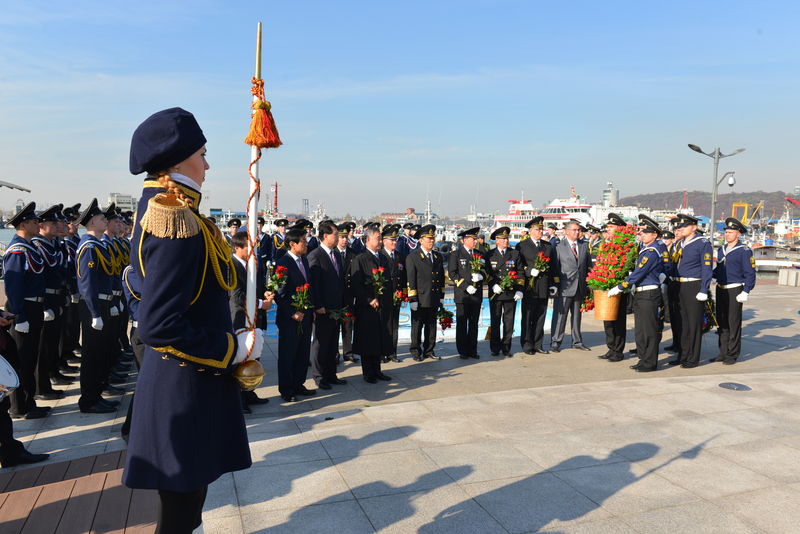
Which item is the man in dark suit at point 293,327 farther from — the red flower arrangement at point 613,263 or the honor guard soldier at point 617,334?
the honor guard soldier at point 617,334

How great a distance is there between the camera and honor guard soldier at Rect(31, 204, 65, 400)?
6.52 metres

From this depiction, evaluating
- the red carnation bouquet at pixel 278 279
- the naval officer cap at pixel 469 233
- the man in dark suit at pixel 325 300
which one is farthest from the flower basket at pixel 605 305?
the red carnation bouquet at pixel 278 279

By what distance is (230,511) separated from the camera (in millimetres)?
3689

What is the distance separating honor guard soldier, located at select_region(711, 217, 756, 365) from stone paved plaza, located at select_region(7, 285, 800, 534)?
1066mm

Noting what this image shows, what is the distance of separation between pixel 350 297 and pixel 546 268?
10.8 feet

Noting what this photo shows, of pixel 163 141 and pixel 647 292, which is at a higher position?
pixel 163 141

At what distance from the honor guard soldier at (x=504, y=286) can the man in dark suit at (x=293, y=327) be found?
3.35m

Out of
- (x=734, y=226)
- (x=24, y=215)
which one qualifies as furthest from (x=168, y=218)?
(x=734, y=226)

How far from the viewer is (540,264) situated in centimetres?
919

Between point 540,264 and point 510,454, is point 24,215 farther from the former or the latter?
point 540,264

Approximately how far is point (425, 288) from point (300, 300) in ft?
8.60

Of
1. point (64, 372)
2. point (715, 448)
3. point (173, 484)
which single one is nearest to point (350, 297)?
point (64, 372)

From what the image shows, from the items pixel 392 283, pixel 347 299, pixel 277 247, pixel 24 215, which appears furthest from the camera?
pixel 277 247

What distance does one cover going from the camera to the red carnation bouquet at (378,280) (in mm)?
7715
